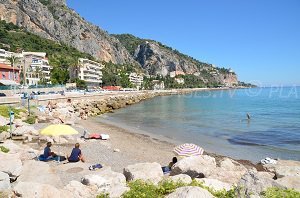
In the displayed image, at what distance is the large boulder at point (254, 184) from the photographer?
269 inches

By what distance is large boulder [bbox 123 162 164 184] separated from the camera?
10.5 meters

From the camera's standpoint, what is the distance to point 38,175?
1095cm

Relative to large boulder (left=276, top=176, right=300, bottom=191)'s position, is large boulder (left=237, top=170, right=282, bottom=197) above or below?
above

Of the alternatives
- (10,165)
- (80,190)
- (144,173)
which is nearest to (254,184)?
(144,173)

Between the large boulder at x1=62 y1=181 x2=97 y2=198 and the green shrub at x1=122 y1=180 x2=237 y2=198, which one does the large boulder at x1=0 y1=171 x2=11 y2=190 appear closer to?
the large boulder at x1=62 y1=181 x2=97 y2=198

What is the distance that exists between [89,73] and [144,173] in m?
135

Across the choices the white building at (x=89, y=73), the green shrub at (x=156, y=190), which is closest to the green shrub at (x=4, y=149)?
the green shrub at (x=156, y=190)

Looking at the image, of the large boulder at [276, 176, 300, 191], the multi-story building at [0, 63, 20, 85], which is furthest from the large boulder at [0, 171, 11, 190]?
the multi-story building at [0, 63, 20, 85]

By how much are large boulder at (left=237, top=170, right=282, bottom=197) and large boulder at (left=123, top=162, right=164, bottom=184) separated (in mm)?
3559

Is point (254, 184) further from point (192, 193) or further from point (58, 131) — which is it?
point (58, 131)

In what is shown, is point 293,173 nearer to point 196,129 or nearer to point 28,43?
point 196,129

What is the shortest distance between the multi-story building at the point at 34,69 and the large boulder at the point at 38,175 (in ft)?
313

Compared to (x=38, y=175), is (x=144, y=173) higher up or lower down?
higher up

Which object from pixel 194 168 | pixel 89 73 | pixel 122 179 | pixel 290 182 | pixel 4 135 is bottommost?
pixel 4 135
